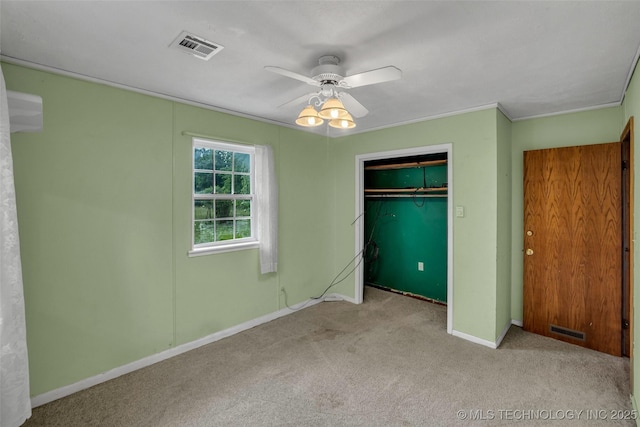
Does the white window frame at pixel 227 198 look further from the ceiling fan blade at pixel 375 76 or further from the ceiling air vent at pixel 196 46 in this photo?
the ceiling fan blade at pixel 375 76

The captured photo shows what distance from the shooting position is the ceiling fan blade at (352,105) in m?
2.04

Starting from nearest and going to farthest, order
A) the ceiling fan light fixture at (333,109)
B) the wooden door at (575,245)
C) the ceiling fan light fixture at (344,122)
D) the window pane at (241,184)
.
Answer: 1. the ceiling fan light fixture at (333,109)
2. the ceiling fan light fixture at (344,122)
3. the wooden door at (575,245)
4. the window pane at (241,184)

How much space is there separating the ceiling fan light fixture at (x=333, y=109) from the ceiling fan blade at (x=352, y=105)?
5.5 inches

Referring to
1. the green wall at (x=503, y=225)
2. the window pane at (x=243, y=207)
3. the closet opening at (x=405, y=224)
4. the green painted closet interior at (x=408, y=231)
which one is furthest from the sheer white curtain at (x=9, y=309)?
the green painted closet interior at (x=408, y=231)

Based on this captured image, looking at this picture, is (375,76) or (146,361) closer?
(375,76)

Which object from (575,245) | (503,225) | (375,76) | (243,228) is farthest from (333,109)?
(575,245)

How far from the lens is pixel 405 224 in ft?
15.1

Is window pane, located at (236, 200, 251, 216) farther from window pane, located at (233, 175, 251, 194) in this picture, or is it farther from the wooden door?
the wooden door

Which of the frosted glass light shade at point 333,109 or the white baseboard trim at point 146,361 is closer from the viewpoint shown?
the frosted glass light shade at point 333,109

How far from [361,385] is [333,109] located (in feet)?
6.55

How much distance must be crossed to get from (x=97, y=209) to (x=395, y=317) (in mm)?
3163

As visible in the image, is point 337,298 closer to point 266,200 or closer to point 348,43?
point 266,200

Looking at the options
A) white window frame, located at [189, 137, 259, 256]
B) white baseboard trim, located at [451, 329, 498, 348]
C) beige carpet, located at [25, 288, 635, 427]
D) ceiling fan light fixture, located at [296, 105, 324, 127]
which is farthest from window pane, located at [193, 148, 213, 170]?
white baseboard trim, located at [451, 329, 498, 348]

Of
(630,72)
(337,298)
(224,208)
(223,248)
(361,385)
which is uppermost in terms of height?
(630,72)
